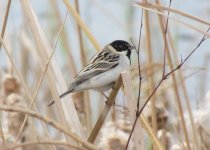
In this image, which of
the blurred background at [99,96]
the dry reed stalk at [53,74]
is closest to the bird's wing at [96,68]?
the blurred background at [99,96]

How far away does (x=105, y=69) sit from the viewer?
2.73m

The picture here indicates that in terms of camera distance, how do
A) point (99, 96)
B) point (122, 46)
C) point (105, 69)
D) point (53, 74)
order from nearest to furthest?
point (53, 74) → point (105, 69) → point (122, 46) → point (99, 96)

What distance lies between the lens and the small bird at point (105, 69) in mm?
2611

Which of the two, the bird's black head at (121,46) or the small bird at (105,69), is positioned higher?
the bird's black head at (121,46)

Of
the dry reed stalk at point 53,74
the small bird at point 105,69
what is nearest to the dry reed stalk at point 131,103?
the dry reed stalk at point 53,74

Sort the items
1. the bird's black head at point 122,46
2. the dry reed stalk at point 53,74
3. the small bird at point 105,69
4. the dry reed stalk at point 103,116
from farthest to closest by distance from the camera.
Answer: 1. the bird's black head at point 122,46
2. the small bird at point 105,69
3. the dry reed stalk at point 53,74
4. the dry reed stalk at point 103,116

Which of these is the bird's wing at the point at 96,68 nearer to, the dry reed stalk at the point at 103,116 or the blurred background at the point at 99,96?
the blurred background at the point at 99,96

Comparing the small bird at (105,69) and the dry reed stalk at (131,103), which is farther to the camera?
the small bird at (105,69)

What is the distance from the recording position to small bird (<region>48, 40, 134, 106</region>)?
261 centimetres

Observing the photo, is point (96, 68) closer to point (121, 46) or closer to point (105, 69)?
point (105, 69)

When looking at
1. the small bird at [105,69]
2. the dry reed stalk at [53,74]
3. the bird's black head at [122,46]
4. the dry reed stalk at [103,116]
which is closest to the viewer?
the dry reed stalk at [103,116]

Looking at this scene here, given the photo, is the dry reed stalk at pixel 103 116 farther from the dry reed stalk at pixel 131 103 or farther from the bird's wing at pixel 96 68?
the bird's wing at pixel 96 68

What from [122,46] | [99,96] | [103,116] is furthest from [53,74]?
[99,96]

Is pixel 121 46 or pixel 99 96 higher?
pixel 121 46
